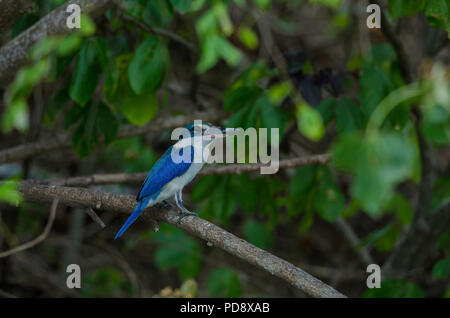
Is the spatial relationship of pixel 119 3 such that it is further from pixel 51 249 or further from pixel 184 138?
pixel 51 249

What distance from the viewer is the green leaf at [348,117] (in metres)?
3.64

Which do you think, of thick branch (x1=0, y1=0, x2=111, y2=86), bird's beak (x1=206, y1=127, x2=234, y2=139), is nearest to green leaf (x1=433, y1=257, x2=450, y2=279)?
bird's beak (x1=206, y1=127, x2=234, y2=139)

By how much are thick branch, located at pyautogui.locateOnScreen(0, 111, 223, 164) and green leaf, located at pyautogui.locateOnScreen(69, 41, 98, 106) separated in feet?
3.40

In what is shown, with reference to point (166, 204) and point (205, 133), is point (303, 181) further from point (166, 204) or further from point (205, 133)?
point (166, 204)

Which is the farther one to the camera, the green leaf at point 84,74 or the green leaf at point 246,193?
the green leaf at point 246,193

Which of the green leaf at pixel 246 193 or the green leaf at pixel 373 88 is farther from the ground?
the green leaf at pixel 373 88

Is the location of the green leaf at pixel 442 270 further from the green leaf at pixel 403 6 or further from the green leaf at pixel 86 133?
the green leaf at pixel 86 133

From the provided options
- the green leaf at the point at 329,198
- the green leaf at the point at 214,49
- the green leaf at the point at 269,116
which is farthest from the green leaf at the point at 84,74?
the green leaf at the point at 329,198

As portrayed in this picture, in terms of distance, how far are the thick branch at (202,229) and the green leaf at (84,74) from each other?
0.52 meters

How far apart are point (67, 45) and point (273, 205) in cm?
249

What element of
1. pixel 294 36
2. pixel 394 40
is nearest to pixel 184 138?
pixel 394 40

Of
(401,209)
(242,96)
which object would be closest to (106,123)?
(242,96)

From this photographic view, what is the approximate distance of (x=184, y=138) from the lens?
151 inches

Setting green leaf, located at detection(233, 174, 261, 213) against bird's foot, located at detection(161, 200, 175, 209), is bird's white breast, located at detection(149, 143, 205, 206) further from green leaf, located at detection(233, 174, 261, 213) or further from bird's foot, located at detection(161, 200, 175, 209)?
green leaf, located at detection(233, 174, 261, 213)
